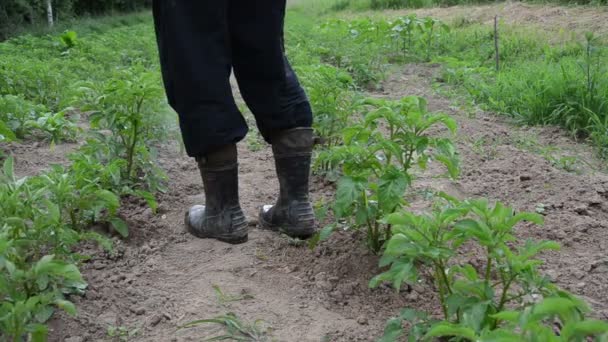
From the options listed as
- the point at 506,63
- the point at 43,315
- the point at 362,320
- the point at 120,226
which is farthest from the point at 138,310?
the point at 506,63

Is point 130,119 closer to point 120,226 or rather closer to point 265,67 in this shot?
point 120,226

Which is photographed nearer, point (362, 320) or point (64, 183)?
point (362, 320)

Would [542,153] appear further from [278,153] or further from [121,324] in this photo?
[121,324]

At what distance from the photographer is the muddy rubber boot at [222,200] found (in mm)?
2572

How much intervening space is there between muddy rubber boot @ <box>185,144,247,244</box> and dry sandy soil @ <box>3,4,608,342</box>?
0.19 ft

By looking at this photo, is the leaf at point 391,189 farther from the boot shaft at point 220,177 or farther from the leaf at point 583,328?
the leaf at point 583,328

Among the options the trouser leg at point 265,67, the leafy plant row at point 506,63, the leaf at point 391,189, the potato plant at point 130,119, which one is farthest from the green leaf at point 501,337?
the leafy plant row at point 506,63

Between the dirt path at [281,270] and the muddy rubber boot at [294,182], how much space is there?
9 centimetres

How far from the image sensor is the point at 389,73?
251 inches

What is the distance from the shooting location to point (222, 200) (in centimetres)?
263

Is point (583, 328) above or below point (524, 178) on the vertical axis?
above

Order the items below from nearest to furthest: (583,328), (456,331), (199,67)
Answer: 1. (583,328)
2. (456,331)
3. (199,67)

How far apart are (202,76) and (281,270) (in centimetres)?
80

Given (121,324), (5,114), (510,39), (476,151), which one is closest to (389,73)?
(510,39)
